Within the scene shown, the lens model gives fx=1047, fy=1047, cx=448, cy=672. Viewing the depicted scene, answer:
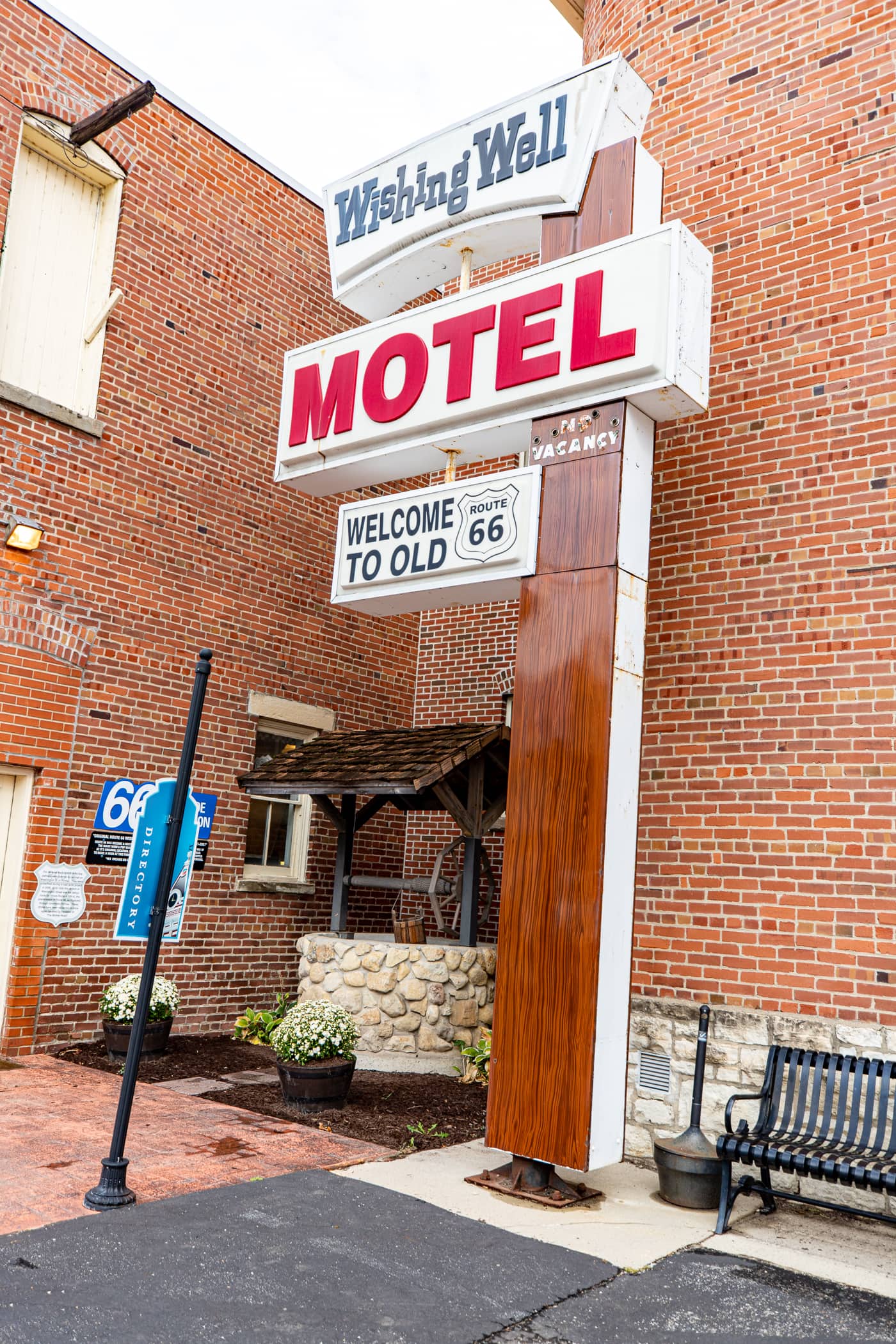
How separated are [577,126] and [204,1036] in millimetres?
8118

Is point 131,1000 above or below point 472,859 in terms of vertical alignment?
below

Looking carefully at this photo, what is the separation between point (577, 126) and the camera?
622 cm

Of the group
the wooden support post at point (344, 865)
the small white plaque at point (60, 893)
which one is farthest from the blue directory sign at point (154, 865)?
the wooden support post at point (344, 865)

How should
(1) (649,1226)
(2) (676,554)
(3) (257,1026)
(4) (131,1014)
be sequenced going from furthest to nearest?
(3) (257,1026)
(4) (131,1014)
(2) (676,554)
(1) (649,1226)

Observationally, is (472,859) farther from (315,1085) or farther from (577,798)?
(577,798)

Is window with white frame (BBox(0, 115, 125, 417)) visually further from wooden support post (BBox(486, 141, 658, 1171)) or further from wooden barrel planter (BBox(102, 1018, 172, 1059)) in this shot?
wooden barrel planter (BBox(102, 1018, 172, 1059))

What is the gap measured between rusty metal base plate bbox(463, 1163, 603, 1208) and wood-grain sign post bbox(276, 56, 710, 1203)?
0.02m

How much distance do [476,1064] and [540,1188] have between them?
10.0 feet

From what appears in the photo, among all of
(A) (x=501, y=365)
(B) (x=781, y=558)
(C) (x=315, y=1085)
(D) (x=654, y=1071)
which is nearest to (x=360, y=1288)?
(D) (x=654, y=1071)

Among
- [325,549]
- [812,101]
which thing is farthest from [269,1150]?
[812,101]

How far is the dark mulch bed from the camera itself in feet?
22.5

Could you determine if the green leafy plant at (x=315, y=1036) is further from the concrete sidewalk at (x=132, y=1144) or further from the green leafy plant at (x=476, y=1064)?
the green leafy plant at (x=476, y=1064)

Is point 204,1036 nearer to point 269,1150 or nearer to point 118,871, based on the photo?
point 118,871

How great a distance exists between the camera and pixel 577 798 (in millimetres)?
5625
